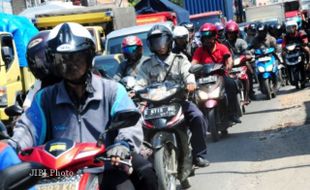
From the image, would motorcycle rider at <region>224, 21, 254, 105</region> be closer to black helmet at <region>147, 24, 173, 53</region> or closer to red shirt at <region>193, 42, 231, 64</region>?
red shirt at <region>193, 42, 231, 64</region>

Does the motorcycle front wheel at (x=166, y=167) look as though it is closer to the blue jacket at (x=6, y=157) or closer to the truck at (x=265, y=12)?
the blue jacket at (x=6, y=157)

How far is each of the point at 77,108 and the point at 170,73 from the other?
Result: 12.2ft

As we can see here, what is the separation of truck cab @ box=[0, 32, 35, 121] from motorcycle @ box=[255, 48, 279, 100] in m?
5.27

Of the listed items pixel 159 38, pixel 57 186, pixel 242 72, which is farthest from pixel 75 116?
pixel 242 72

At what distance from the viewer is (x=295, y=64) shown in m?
16.5

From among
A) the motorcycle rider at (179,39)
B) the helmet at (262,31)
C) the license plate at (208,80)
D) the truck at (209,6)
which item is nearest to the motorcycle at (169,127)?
the license plate at (208,80)

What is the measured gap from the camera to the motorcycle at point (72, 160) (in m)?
3.21

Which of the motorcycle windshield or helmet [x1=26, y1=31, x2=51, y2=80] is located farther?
the motorcycle windshield

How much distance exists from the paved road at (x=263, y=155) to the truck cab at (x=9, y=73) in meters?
4.26

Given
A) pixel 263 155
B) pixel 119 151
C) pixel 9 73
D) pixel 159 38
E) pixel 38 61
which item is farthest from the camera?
pixel 9 73

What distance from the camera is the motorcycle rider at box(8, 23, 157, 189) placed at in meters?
3.65

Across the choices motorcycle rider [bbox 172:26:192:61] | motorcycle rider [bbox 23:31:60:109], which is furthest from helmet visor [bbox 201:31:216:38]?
motorcycle rider [bbox 23:31:60:109]

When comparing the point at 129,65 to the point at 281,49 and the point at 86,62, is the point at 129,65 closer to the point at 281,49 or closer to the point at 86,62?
the point at 86,62

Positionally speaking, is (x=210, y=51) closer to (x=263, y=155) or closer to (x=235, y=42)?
(x=263, y=155)
